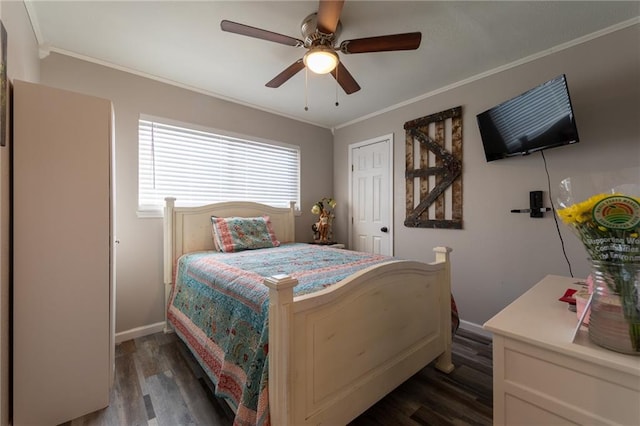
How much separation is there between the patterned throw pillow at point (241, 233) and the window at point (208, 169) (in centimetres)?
42

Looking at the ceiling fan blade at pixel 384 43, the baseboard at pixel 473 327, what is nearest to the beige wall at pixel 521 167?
the baseboard at pixel 473 327

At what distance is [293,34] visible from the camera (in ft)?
6.63

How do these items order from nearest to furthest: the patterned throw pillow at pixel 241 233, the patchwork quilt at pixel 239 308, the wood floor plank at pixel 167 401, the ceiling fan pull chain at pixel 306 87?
the patchwork quilt at pixel 239 308 → the wood floor plank at pixel 167 401 → the ceiling fan pull chain at pixel 306 87 → the patterned throw pillow at pixel 241 233

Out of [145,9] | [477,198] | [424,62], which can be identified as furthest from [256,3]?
[477,198]

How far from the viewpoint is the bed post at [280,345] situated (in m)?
1.06

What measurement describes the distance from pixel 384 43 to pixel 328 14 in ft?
1.35

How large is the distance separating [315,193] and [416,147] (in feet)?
5.11

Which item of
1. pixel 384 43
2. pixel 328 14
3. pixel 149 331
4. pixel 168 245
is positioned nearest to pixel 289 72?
pixel 328 14

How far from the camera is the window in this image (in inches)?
105

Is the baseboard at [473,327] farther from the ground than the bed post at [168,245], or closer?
closer

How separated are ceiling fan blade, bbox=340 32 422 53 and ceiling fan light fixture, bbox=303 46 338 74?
3.6 inches

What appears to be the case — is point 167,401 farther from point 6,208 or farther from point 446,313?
point 446,313

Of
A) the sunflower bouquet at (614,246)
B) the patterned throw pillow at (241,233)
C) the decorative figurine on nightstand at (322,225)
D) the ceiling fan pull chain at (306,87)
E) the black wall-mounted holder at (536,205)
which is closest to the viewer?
the sunflower bouquet at (614,246)

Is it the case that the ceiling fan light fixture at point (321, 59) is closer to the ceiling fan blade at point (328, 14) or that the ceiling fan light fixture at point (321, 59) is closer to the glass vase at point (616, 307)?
the ceiling fan blade at point (328, 14)
